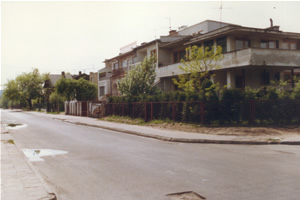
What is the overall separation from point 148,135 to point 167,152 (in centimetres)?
541

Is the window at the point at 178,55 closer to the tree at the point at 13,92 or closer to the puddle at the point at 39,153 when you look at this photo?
the puddle at the point at 39,153

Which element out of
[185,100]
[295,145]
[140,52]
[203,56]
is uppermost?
[140,52]

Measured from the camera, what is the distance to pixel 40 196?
16.0 ft

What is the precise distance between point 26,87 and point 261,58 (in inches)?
2962

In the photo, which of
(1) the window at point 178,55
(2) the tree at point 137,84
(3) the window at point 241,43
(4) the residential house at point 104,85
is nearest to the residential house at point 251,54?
(3) the window at point 241,43

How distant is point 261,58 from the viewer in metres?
21.3

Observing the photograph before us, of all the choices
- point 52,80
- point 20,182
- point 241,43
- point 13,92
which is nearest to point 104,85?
point 241,43

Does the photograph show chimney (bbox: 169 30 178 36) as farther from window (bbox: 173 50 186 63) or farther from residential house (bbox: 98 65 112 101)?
residential house (bbox: 98 65 112 101)

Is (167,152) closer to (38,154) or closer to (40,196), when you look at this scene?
(38,154)

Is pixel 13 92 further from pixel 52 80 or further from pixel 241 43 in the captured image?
pixel 241 43

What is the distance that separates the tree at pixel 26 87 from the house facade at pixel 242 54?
58.0 metres

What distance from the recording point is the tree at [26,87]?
80.6 metres

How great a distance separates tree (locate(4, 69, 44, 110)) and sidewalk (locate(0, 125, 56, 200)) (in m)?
77.9

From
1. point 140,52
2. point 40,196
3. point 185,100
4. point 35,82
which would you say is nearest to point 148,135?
point 185,100
